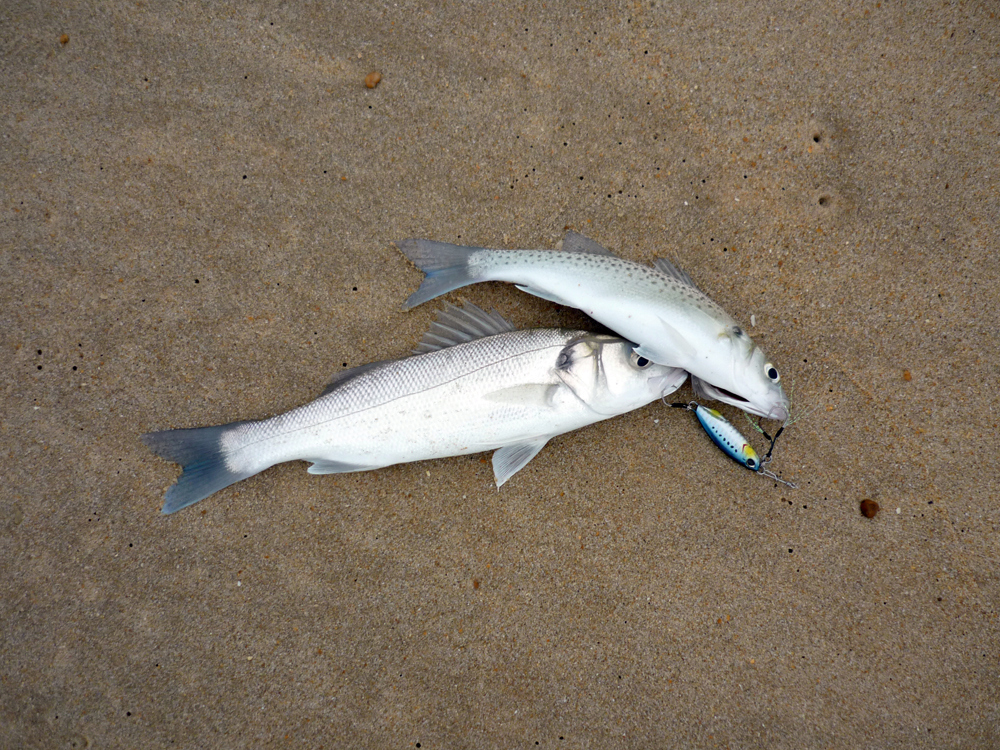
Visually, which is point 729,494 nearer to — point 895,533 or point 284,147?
point 895,533

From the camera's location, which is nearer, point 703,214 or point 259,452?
point 259,452

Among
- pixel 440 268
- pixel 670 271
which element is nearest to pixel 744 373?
pixel 670 271

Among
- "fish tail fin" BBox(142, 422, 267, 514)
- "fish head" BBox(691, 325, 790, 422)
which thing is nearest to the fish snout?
"fish head" BBox(691, 325, 790, 422)

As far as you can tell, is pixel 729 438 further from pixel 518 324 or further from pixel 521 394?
pixel 518 324

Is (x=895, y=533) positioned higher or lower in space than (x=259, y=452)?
higher

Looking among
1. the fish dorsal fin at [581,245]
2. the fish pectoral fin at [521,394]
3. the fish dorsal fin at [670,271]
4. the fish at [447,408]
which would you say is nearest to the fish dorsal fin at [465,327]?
the fish at [447,408]

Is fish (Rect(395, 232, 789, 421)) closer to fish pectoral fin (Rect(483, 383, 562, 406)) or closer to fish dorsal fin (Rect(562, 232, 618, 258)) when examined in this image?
fish dorsal fin (Rect(562, 232, 618, 258))

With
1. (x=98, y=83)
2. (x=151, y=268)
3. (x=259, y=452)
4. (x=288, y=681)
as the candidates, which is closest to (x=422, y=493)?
(x=259, y=452)
